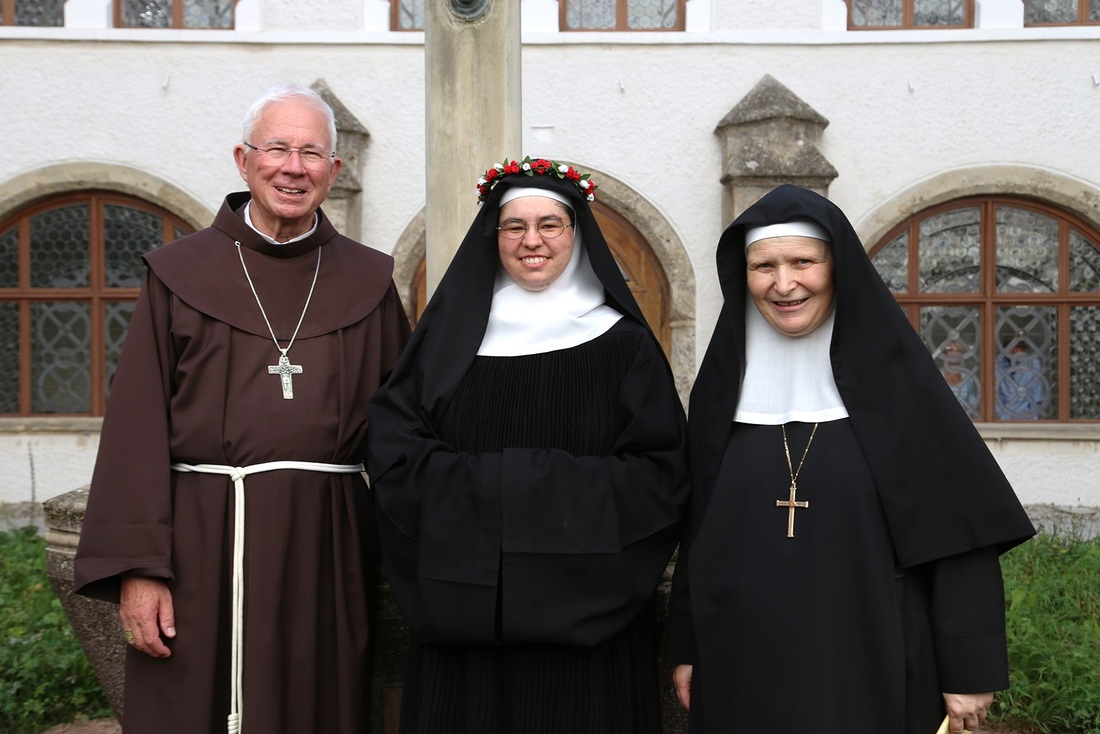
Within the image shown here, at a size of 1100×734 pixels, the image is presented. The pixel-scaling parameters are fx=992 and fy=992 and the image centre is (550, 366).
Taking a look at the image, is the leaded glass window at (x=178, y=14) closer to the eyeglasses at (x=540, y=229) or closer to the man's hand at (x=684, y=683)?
the eyeglasses at (x=540, y=229)

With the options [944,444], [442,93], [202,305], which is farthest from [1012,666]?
[202,305]

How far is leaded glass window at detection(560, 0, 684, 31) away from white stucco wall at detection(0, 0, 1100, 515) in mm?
200

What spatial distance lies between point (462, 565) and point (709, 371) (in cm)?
78

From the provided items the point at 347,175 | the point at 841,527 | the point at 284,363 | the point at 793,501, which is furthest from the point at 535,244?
the point at 347,175

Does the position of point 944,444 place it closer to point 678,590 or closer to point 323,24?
point 678,590

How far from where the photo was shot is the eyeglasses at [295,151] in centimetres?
264

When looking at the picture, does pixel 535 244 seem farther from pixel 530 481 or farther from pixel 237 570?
pixel 237 570

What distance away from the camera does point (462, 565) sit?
238cm

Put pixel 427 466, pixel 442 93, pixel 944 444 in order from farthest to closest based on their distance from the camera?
pixel 442 93 → pixel 427 466 → pixel 944 444

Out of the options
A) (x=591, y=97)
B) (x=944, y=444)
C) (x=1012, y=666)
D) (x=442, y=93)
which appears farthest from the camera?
(x=591, y=97)

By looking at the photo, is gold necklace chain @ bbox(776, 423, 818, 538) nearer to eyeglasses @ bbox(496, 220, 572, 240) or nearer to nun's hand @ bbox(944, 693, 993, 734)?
nun's hand @ bbox(944, 693, 993, 734)

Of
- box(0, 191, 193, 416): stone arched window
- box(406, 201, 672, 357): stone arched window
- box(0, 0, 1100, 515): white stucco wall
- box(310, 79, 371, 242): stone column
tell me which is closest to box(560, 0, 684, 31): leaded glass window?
box(0, 0, 1100, 515): white stucco wall

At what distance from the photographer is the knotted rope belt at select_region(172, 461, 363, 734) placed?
2.53 m

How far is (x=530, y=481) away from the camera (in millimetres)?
2371
